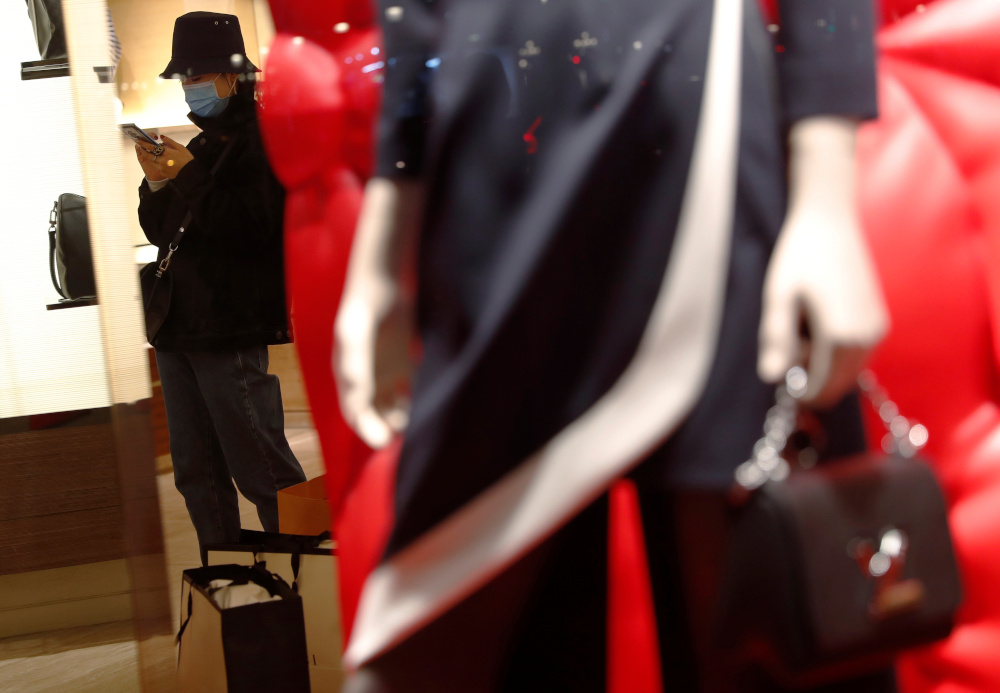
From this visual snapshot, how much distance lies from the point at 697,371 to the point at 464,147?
259 mm

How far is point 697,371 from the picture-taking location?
1.89 ft

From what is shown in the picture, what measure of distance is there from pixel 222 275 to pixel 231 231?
0.20 feet

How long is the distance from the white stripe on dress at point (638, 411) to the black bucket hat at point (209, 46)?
0.63m

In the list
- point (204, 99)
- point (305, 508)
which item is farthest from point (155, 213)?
point (305, 508)

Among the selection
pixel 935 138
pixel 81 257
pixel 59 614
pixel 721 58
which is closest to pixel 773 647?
pixel 721 58

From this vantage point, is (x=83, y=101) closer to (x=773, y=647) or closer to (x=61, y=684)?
(x=61, y=684)

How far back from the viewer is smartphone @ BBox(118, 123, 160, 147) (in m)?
1.05

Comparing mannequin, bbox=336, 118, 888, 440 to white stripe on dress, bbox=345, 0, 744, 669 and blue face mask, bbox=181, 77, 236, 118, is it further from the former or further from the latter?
blue face mask, bbox=181, 77, 236, 118

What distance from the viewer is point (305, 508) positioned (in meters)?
1.06

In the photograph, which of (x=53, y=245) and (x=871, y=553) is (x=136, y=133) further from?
(x=871, y=553)

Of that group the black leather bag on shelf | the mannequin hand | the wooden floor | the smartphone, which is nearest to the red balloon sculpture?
the mannequin hand

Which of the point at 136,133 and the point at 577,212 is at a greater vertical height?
the point at 136,133

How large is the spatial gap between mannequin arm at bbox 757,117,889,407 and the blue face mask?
0.72 m

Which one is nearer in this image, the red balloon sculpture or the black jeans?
the red balloon sculpture
